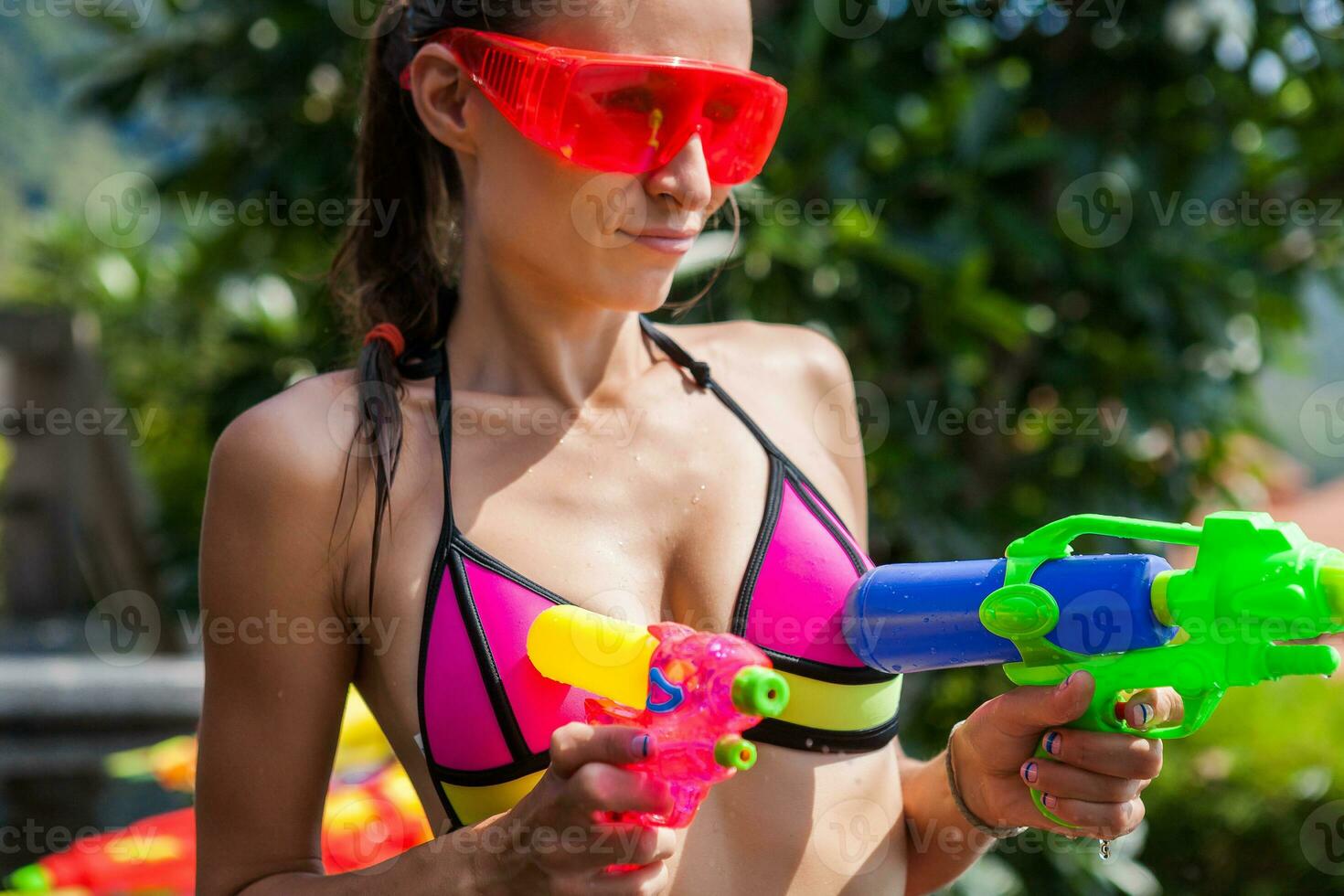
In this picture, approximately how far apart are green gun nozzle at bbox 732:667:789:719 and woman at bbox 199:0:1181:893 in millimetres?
306

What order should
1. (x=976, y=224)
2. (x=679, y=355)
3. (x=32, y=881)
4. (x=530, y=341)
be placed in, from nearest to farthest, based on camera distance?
1. (x=530, y=341)
2. (x=679, y=355)
3. (x=32, y=881)
4. (x=976, y=224)

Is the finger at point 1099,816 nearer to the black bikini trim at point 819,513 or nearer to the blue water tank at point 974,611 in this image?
the blue water tank at point 974,611

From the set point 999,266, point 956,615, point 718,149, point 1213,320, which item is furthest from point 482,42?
point 1213,320

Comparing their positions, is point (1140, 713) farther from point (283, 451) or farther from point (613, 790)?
point (283, 451)

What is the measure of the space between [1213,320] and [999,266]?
1.79 ft

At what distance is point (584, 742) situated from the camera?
4.02ft

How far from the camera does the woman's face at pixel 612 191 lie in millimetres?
1594

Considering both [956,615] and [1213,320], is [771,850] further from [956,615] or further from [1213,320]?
[1213,320]

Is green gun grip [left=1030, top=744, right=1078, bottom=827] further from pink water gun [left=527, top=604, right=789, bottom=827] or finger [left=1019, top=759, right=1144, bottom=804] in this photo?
pink water gun [left=527, top=604, right=789, bottom=827]

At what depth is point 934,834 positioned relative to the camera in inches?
70.1

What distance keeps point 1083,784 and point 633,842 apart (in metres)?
0.50

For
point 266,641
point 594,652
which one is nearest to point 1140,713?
point 594,652

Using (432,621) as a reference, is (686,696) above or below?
above

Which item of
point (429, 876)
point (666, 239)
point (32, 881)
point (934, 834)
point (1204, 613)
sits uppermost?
point (666, 239)
